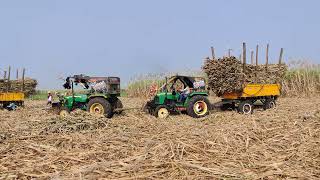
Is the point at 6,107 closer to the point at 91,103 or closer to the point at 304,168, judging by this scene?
the point at 91,103

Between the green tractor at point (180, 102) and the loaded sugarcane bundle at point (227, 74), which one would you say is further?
the loaded sugarcane bundle at point (227, 74)

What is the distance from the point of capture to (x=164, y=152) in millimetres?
6316

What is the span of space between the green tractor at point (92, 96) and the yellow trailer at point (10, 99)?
583cm

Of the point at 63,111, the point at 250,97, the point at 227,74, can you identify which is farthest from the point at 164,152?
the point at 250,97

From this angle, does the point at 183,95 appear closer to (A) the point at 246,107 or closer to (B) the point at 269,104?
(A) the point at 246,107

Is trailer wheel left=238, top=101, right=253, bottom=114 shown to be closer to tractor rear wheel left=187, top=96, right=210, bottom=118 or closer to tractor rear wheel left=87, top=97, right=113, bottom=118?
tractor rear wheel left=187, top=96, right=210, bottom=118

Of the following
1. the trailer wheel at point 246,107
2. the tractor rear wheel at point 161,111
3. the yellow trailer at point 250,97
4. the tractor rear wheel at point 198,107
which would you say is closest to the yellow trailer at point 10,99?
the tractor rear wheel at point 161,111

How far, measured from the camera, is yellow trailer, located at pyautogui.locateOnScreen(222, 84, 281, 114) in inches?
570

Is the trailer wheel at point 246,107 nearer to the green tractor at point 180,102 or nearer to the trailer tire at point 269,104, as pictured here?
the trailer tire at point 269,104

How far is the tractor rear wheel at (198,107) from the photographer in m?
13.6

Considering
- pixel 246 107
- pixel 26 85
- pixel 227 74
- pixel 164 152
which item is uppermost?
pixel 26 85

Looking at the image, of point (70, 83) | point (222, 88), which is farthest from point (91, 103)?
point (222, 88)

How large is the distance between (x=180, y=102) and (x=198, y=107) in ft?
2.21

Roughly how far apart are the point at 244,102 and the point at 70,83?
616 cm
